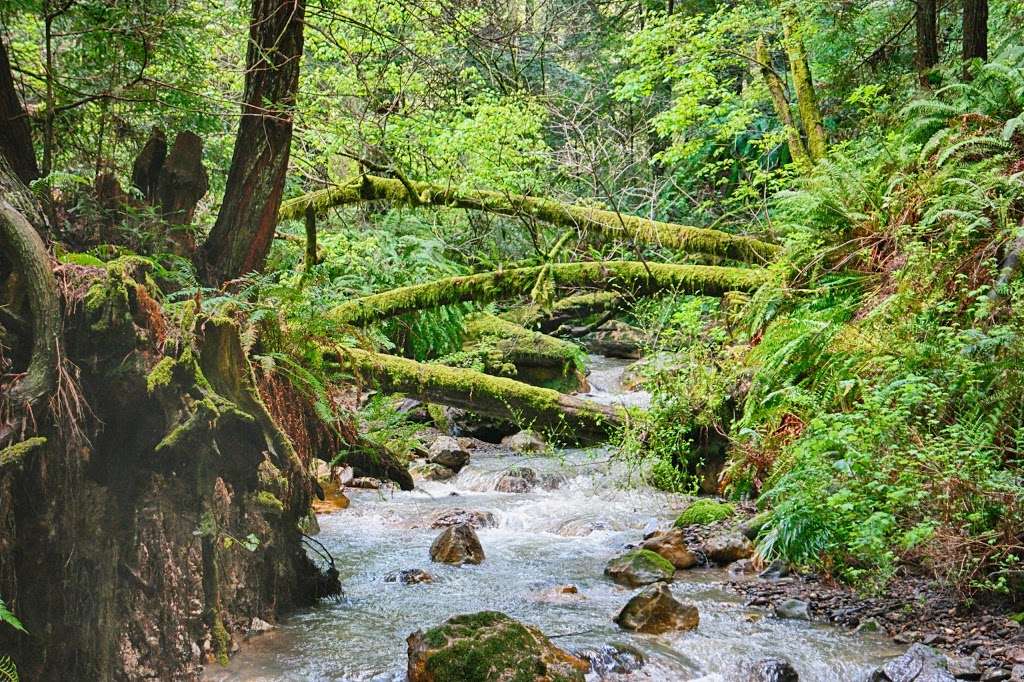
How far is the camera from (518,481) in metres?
10.8

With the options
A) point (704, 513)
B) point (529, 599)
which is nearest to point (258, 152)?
point (529, 599)

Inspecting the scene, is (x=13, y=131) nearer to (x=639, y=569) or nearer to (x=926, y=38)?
(x=639, y=569)

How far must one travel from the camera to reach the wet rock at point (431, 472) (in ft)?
37.3

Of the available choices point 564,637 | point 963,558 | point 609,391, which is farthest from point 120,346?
point 609,391

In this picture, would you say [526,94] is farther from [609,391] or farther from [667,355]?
[609,391]

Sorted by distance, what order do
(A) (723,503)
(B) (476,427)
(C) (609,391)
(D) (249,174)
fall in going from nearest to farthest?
(D) (249,174)
(A) (723,503)
(B) (476,427)
(C) (609,391)

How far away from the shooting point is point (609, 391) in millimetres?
14992

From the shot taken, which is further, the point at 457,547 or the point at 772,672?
the point at 457,547

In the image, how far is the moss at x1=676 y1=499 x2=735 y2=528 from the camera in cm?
803

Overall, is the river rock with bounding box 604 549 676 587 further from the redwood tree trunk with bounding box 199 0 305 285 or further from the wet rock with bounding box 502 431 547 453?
the wet rock with bounding box 502 431 547 453

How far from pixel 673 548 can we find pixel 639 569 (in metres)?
0.59

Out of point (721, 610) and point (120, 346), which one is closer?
point (120, 346)

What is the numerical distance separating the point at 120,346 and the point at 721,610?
173 inches

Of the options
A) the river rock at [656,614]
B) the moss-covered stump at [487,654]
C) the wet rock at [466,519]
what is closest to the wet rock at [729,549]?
the river rock at [656,614]
